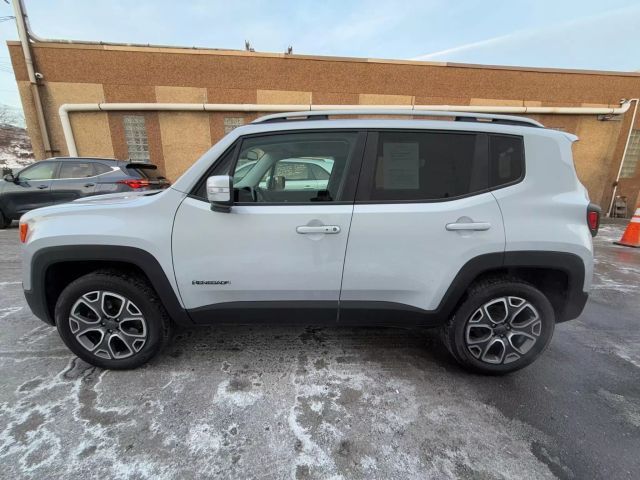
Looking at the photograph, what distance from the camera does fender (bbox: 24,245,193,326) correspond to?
2020mm

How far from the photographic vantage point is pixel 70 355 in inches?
96.8

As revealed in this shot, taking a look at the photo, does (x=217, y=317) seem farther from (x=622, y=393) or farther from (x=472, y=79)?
(x=472, y=79)

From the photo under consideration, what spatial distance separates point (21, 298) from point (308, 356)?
3.61 m

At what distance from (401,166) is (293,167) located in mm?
795

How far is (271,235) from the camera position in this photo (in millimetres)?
1983

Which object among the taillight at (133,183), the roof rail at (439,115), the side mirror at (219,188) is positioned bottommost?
the taillight at (133,183)

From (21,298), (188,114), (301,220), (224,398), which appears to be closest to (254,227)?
(301,220)

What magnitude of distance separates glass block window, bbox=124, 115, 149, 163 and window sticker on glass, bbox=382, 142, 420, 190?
32.8ft

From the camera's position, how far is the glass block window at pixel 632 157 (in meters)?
11.1

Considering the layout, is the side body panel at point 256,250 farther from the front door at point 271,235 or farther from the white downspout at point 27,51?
the white downspout at point 27,51

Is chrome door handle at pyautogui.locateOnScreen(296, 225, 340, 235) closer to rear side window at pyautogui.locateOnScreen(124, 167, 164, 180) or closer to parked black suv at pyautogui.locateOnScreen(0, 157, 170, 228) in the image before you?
parked black suv at pyautogui.locateOnScreen(0, 157, 170, 228)

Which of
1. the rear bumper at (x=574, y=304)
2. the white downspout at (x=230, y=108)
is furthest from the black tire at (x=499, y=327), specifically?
the white downspout at (x=230, y=108)

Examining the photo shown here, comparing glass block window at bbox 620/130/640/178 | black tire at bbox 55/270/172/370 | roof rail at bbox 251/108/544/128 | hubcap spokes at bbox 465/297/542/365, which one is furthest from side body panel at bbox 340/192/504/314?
glass block window at bbox 620/130/640/178

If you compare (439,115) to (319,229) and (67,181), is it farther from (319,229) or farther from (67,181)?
(67,181)
